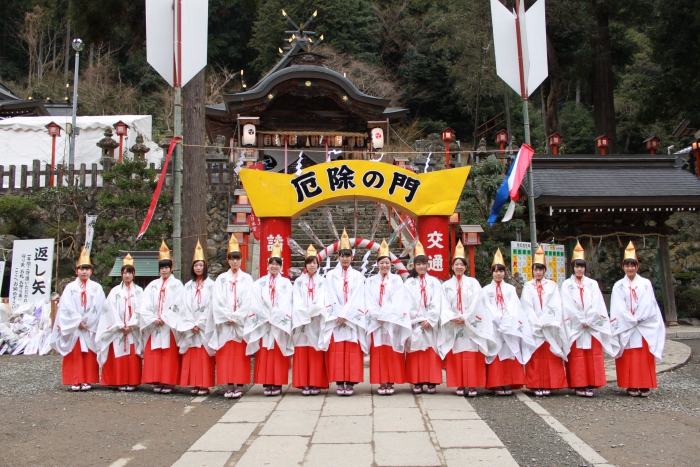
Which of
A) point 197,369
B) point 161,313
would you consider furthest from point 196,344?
point 161,313

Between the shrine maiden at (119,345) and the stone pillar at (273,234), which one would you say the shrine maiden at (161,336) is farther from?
the stone pillar at (273,234)

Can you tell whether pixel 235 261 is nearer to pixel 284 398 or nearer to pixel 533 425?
pixel 284 398

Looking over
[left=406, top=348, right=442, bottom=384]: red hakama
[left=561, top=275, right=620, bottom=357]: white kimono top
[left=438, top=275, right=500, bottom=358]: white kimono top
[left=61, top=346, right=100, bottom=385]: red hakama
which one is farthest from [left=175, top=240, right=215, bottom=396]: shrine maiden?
[left=561, top=275, right=620, bottom=357]: white kimono top

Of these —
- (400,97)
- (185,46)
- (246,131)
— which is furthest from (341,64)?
(185,46)

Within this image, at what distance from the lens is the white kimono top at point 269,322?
6.34m

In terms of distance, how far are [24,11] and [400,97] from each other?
21.2 m

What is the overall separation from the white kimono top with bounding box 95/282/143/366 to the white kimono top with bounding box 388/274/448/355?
2.86m

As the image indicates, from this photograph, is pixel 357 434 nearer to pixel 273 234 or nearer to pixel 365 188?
pixel 273 234

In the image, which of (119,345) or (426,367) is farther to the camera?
(119,345)

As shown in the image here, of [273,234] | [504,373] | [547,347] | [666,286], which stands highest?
[273,234]

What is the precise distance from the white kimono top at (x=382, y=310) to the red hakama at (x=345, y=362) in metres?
0.25

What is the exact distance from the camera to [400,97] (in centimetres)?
3164

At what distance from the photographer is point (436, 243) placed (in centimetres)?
896

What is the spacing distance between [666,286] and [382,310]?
8579 mm
